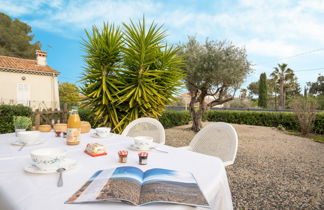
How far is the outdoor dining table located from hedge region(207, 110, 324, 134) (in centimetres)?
998

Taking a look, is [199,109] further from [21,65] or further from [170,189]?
[21,65]

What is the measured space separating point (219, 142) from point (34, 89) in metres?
15.4

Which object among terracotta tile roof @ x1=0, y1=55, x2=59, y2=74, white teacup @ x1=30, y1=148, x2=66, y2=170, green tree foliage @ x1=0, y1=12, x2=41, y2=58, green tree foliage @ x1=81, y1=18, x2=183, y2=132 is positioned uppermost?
green tree foliage @ x1=0, y1=12, x2=41, y2=58

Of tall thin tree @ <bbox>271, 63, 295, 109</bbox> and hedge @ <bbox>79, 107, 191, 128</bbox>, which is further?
tall thin tree @ <bbox>271, 63, 295, 109</bbox>

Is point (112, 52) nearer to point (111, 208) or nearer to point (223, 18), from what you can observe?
point (111, 208)

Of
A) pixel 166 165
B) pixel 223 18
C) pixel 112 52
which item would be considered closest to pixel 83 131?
pixel 166 165

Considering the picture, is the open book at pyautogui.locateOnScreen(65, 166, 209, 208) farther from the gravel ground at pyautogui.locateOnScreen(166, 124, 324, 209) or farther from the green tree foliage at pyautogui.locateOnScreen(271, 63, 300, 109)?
the green tree foliage at pyautogui.locateOnScreen(271, 63, 300, 109)

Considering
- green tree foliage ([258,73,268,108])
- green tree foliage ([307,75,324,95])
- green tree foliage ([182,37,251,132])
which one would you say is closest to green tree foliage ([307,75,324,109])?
green tree foliage ([307,75,324,95])

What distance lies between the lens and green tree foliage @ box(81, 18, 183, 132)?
11.8ft

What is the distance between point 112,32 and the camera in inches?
146

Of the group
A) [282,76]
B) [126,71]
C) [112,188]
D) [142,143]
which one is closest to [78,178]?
[112,188]

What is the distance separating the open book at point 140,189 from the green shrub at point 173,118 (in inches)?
339

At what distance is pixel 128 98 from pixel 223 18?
24.9ft

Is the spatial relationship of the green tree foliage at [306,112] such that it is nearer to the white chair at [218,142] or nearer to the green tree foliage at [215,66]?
the green tree foliage at [215,66]
